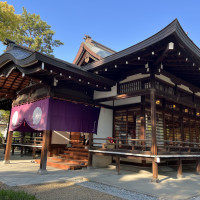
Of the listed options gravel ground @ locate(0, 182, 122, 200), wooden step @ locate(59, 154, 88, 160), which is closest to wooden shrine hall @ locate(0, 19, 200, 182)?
wooden step @ locate(59, 154, 88, 160)

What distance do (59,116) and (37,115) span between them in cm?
113

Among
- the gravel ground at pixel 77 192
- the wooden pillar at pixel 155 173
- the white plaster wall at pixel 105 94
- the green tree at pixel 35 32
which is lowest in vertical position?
the gravel ground at pixel 77 192

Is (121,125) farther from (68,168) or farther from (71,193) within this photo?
(71,193)

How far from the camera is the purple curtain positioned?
8.23 m

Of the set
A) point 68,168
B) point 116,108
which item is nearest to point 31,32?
point 116,108

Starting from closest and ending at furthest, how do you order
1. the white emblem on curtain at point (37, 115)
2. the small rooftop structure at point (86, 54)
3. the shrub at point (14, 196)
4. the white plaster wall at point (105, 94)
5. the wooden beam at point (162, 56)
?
the shrub at point (14, 196)
the wooden beam at point (162, 56)
the white emblem on curtain at point (37, 115)
the white plaster wall at point (105, 94)
the small rooftop structure at point (86, 54)

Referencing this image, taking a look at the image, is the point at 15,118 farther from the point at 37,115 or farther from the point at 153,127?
the point at 153,127

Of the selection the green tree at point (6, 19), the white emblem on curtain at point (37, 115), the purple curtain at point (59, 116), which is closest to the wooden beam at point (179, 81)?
the purple curtain at point (59, 116)

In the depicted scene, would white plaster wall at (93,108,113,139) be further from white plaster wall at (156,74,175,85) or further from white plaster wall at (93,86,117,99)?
white plaster wall at (156,74,175,85)

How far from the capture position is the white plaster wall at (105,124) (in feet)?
32.8

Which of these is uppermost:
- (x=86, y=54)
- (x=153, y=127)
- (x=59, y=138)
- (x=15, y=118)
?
(x=86, y=54)

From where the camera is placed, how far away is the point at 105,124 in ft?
33.8

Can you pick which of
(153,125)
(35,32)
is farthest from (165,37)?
(35,32)

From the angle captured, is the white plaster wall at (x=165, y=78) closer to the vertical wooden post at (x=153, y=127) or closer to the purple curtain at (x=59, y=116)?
the vertical wooden post at (x=153, y=127)
